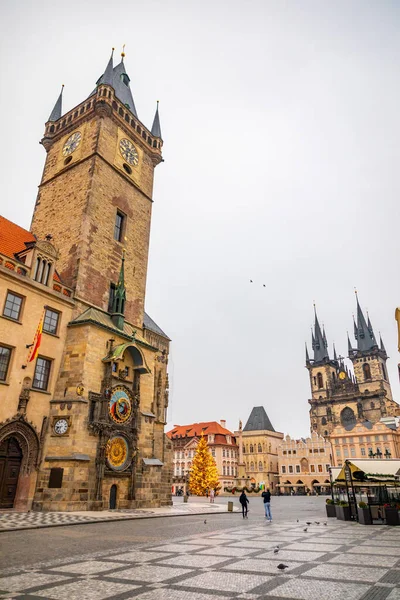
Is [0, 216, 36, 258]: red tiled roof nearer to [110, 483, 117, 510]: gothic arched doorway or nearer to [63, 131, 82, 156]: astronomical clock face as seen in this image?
[63, 131, 82, 156]: astronomical clock face

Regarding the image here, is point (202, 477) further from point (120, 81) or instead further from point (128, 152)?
point (120, 81)

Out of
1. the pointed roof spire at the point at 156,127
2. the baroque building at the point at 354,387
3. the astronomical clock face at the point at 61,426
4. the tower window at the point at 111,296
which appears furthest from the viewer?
the baroque building at the point at 354,387

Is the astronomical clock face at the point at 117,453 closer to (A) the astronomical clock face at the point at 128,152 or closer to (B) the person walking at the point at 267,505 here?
(B) the person walking at the point at 267,505

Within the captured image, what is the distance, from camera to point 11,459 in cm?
1827

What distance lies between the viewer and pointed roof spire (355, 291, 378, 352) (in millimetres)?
106875

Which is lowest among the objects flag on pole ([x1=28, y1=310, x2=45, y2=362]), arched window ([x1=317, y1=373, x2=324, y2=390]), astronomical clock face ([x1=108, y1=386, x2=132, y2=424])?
astronomical clock face ([x1=108, y1=386, x2=132, y2=424])

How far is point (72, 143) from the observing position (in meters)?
29.9

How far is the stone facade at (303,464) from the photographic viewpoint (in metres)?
86.0

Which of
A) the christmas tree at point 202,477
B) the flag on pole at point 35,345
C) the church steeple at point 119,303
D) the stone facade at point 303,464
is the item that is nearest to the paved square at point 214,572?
the flag on pole at point 35,345

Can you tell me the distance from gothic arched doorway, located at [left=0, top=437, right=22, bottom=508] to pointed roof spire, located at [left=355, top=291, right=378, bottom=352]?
332ft

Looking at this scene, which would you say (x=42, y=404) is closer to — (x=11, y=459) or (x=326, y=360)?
(x=11, y=459)

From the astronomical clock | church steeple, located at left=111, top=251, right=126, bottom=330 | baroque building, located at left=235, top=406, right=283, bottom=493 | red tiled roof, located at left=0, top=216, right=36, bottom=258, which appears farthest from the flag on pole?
baroque building, located at left=235, top=406, right=283, bottom=493

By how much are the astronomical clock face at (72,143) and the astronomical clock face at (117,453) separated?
20211 mm

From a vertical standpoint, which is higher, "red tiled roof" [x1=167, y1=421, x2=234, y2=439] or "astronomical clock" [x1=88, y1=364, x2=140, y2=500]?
"red tiled roof" [x1=167, y1=421, x2=234, y2=439]
